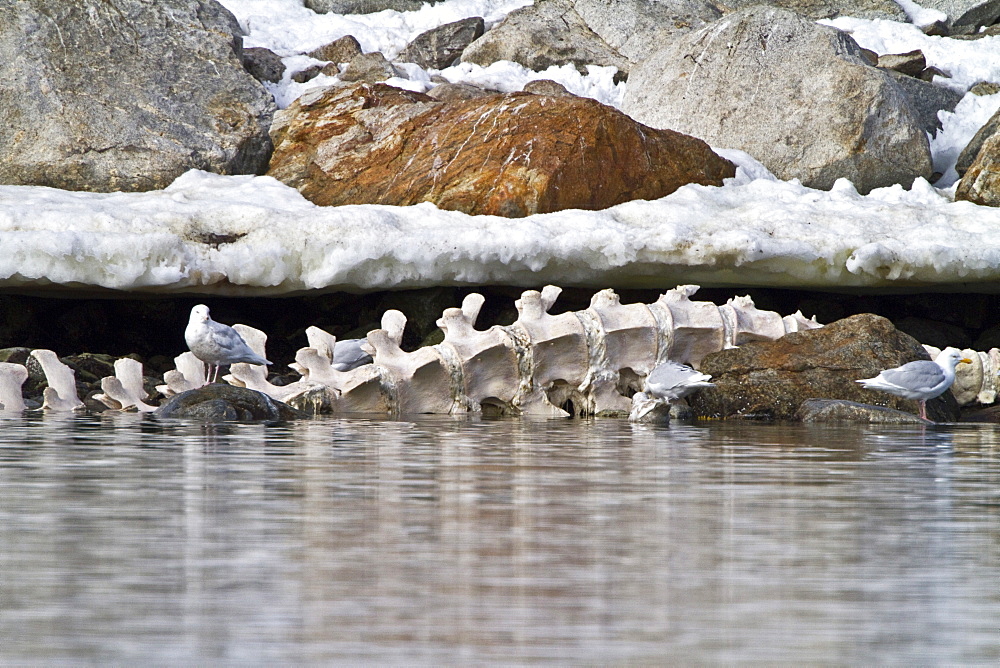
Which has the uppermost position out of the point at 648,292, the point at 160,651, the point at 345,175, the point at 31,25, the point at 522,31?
the point at 522,31

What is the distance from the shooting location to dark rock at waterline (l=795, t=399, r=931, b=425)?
6.78m

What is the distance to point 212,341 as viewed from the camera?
721 cm

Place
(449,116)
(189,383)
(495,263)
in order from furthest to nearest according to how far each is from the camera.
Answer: (449,116)
(495,263)
(189,383)

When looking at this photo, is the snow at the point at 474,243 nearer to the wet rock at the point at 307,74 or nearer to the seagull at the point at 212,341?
the seagull at the point at 212,341

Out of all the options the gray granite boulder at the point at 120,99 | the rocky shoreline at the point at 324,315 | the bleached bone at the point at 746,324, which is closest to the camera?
the bleached bone at the point at 746,324

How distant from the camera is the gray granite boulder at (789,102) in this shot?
11633 millimetres

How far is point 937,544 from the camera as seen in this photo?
82.4 inches

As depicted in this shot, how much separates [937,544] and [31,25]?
11035 mm

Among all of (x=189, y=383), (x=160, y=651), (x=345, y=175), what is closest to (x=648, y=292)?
(x=345, y=175)

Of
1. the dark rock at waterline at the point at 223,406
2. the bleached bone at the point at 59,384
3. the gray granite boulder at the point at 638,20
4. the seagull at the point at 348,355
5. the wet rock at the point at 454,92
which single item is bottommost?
the dark rock at waterline at the point at 223,406

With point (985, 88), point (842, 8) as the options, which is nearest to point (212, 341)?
point (985, 88)

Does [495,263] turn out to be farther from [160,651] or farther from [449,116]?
[160,651]

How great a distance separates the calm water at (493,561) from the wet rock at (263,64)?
385 inches

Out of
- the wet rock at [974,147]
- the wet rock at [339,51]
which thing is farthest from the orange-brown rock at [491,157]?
the wet rock at [339,51]
